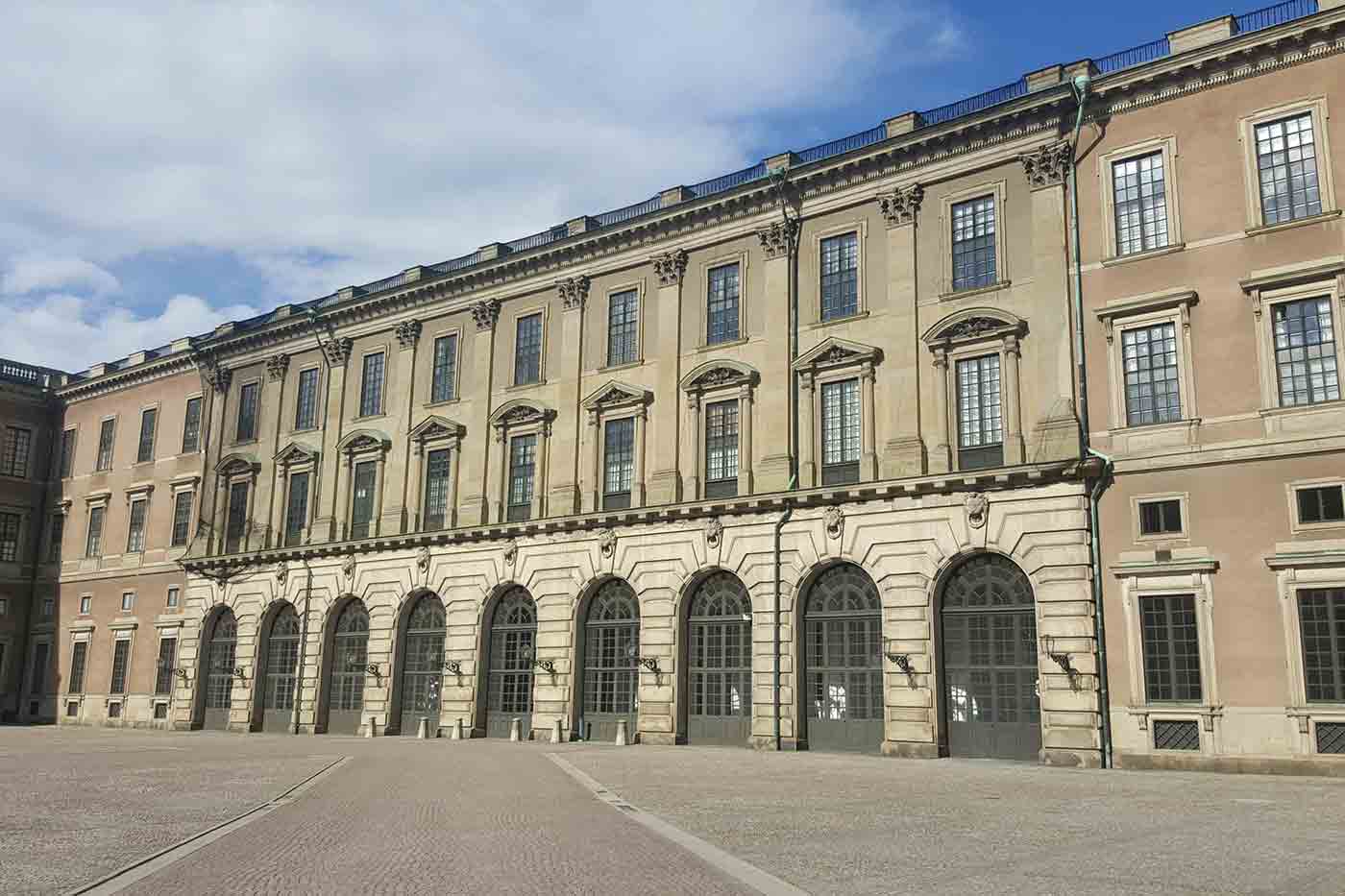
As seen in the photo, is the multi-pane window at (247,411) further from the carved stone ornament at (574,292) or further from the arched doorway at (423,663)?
the carved stone ornament at (574,292)

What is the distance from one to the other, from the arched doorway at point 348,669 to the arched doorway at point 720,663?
1525 cm

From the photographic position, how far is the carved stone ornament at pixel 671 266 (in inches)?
1618

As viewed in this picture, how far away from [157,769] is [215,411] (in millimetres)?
32293

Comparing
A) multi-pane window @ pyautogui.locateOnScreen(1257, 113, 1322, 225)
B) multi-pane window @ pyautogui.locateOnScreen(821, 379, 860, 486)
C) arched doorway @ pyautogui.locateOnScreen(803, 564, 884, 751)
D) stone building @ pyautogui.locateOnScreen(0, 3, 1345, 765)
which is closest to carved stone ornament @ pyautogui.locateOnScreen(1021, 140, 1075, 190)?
stone building @ pyautogui.locateOnScreen(0, 3, 1345, 765)

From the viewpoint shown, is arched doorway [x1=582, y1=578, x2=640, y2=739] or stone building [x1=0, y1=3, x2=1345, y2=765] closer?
stone building [x1=0, y1=3, x2=1345, y2=765]

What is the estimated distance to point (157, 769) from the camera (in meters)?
26.1

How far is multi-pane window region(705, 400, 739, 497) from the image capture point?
126 feet

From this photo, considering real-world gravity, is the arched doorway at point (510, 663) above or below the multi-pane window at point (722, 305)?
below

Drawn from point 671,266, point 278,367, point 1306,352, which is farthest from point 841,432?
point 278,367

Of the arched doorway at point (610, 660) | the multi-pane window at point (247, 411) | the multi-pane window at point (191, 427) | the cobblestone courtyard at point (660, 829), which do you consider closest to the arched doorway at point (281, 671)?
the multi-pane window at point (247, 411)

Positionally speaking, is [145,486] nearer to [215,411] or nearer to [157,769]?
[215,411]

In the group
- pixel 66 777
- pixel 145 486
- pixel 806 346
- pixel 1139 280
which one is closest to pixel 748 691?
pixel 806 346

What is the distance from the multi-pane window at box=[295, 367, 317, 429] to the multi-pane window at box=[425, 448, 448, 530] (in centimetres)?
801

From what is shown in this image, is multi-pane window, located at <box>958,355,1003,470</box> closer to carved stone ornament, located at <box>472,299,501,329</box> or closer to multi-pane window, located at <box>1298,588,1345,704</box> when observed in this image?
multi-pane window, located at <box>1298,588,1345,704</box>
